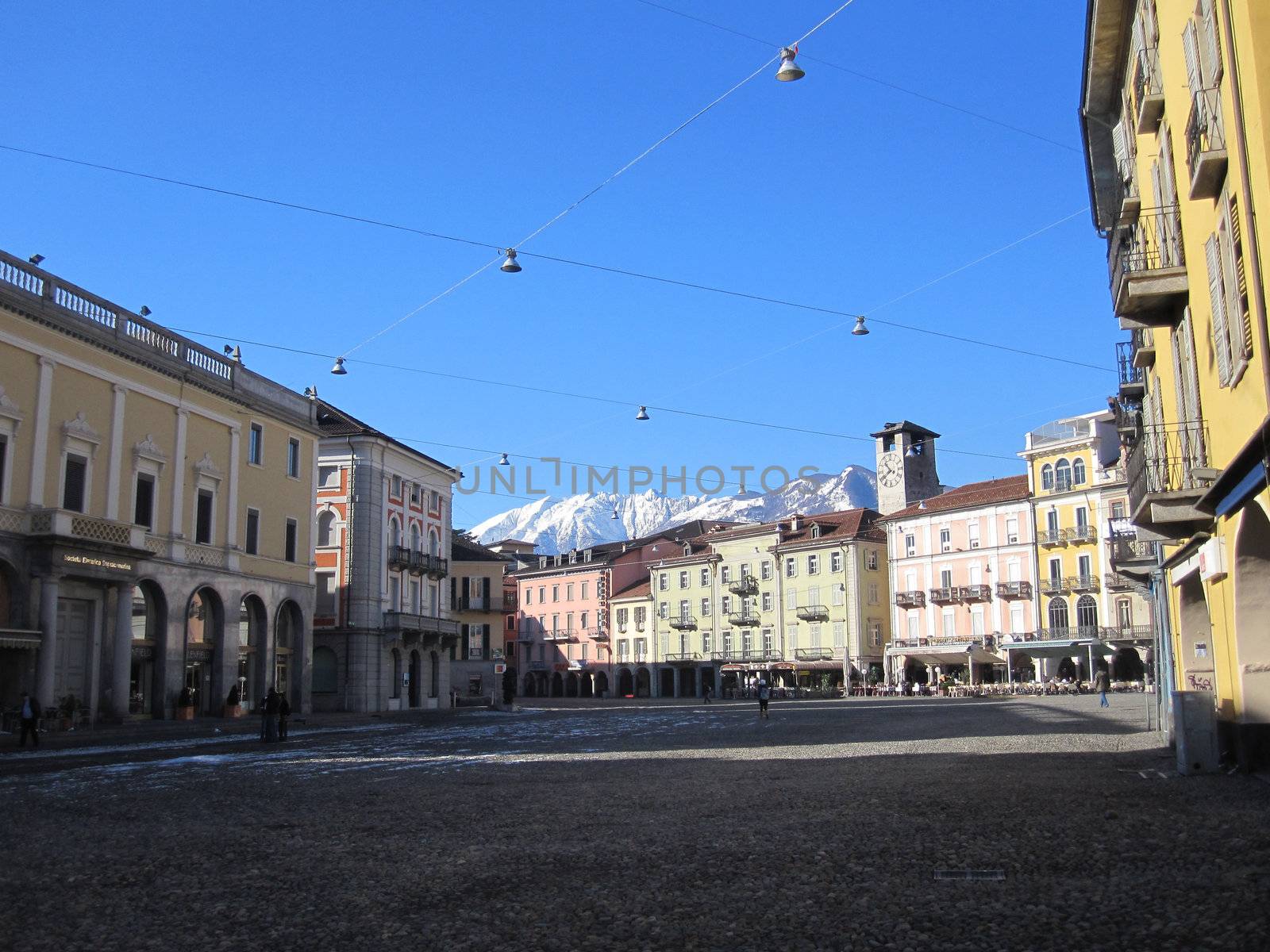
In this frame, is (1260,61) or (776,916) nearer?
(776,916)

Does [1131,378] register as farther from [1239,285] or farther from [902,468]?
[902,468]

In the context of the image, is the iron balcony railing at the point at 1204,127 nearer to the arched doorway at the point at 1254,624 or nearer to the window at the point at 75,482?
the arched doorway at the point at 1254,624

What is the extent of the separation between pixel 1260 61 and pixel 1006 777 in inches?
364

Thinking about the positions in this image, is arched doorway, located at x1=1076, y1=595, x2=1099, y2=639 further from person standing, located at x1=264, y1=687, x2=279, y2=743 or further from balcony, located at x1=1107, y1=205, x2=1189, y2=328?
balcony, located at x1=1107, y1=205, x2=1189, y2=328

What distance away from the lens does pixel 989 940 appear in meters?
6.14

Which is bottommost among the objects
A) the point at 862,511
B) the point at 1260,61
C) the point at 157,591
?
the point at 157,591

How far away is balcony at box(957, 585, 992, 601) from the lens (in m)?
75.4

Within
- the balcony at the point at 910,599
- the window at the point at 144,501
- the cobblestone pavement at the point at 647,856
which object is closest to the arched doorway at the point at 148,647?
the window at the point at 144,501

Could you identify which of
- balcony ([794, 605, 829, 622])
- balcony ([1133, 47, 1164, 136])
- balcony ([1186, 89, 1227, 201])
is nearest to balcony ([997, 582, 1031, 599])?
balcony ([794, 605, 829, 622])

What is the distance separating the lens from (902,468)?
295 ft

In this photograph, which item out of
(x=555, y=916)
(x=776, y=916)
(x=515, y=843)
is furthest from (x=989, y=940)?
(x=515, y=843)

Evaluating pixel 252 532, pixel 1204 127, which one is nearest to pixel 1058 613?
pixel 252 532

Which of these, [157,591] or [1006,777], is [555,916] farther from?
[157,591]

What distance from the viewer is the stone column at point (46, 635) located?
3025 centimetres
